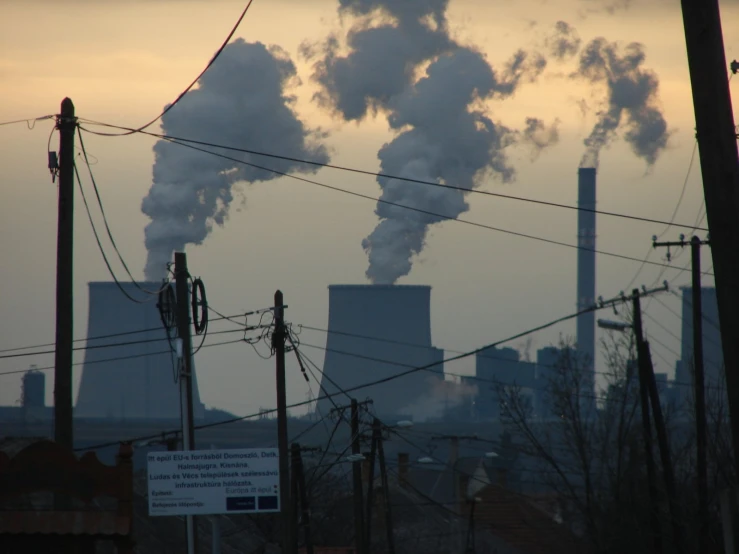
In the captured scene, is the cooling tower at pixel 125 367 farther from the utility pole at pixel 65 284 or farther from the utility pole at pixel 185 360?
the utility pole at pixel 65 284

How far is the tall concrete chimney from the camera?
88.8 m

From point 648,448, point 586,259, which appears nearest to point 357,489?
point 648,448

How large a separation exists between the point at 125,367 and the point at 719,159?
197ft

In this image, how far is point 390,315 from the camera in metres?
54.7

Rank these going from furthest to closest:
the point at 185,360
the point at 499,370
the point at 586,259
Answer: the point at 499,370, the point at 586,259, the point at 185,360

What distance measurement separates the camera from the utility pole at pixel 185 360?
39.3 ft

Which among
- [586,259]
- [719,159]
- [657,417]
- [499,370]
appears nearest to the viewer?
[719,159]

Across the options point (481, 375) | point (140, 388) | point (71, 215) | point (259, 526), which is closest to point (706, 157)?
Result: point (71, 215)

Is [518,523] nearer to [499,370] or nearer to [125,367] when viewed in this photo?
[125,367]

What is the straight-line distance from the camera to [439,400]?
270 feet

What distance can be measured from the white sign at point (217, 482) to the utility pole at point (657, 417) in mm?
5802

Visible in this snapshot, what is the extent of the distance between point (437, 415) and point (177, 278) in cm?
7366

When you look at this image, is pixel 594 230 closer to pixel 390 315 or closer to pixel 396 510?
pixel 390 315

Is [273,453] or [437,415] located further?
[437,415]
